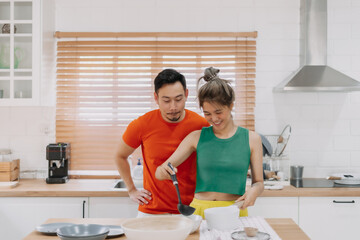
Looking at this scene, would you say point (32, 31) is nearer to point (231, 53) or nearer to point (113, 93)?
point (113, 93)

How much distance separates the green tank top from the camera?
1898mm

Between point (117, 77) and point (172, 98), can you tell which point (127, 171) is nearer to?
point (172, 98)

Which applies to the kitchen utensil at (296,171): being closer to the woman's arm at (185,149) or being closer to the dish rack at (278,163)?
the dish rack at (278,163)

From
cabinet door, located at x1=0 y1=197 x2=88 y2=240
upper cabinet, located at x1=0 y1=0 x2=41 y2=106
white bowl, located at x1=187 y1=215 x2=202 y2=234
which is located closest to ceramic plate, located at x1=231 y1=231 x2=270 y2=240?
white bowl, located at x1=187 y1=215 x2=202 y2=234

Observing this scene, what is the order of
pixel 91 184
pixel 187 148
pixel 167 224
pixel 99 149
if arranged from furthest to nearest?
pixel 99 149, pixel 91 184, pixel 187 148, pixel 167 224

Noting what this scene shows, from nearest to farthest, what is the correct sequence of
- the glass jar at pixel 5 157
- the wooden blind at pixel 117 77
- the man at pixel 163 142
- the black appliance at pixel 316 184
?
the man at pixel 163 142 < the black appliance at pixel 316 184 < the glass jar at pixel 5 157 < the wooden blind at pixel 117 77

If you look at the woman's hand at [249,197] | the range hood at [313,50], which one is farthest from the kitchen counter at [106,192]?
the woman's hand at [249,197]

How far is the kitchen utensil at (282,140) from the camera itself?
324cm

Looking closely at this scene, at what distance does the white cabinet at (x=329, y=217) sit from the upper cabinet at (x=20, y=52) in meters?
2.19

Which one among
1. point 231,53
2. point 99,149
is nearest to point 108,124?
point 99,149

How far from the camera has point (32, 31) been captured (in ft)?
10.4

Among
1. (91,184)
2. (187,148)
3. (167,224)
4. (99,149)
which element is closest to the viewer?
(167,224)

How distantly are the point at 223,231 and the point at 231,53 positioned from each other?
2.11 metres

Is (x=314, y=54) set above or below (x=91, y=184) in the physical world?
above
